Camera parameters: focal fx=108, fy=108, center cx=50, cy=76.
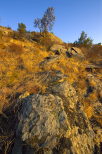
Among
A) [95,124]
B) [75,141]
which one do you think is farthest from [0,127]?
[95,124]

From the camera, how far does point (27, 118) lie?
2871 mm

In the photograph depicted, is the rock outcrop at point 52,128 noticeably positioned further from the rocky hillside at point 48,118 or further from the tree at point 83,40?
the tree at point 83,40

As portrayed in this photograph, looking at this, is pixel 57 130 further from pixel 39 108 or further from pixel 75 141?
pixel 39 108

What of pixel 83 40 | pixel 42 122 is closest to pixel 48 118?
pixel 42 122

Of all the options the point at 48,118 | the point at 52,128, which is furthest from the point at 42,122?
the point at 52,128

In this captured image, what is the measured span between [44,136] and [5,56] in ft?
21.8

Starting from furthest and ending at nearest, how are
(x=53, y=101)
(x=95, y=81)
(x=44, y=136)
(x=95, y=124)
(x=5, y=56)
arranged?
(x=5, y=56), (x=95, y=81), (x=95, y=124), (x=53, y=101), (x=44, y=136)

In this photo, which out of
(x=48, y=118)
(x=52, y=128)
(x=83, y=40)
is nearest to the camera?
(x=52, y=128)

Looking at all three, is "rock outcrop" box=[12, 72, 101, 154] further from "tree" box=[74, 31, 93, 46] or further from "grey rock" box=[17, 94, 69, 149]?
"tree" box=[74, 31, 93, 46]

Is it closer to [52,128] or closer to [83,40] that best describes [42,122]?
[52,128]

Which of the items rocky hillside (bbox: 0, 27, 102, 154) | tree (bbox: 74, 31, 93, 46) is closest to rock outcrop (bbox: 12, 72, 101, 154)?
rocky hillside (bbox: 0, 27, 102, 154)

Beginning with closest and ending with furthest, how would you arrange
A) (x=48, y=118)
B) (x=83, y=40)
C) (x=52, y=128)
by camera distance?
1. (x=52, y=128)
2. (x=48, y=118)
3. (x=83, y=40)

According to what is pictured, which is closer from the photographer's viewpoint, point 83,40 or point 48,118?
point 48,118

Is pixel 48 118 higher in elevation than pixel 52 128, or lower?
higher
